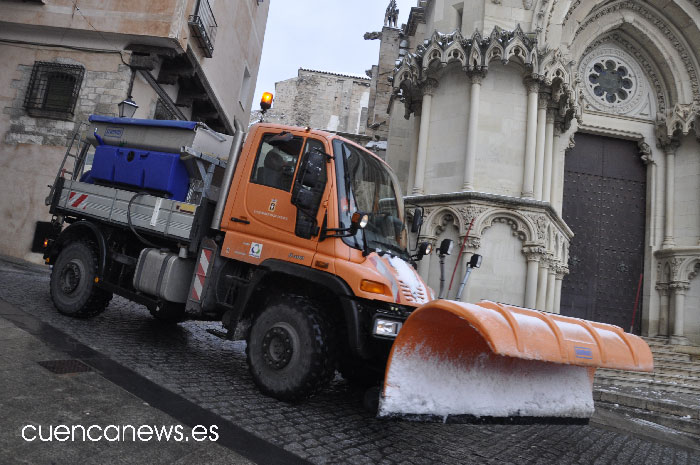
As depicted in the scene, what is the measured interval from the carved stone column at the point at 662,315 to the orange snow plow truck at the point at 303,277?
30.7 feet

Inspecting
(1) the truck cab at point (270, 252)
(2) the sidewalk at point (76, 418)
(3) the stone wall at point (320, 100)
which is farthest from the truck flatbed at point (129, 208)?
(3) the stone wall at point (320, 100)

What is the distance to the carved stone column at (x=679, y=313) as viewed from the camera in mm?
10734

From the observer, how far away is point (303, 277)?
12.9ft

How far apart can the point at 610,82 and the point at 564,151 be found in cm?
279

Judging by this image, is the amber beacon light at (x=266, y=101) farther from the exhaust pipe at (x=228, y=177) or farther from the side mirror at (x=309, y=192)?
the side mirror at (x=309, y=192)

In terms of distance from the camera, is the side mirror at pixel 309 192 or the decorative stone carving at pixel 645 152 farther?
the decorative stone carving at pixel 645 152

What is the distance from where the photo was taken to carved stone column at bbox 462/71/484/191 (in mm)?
9461

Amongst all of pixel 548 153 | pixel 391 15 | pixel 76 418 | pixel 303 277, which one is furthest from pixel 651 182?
pixel 391 15

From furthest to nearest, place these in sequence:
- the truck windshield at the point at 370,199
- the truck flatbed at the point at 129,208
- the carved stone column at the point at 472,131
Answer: the carved stone column at the point at 472,131
the truck flatbed at the point at 129,208
the truck windshield at the point at 370,199

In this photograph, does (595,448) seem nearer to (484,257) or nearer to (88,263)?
(484,257)

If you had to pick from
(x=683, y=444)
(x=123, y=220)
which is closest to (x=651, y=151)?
(x=683, y=444)

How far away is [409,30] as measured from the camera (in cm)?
1819

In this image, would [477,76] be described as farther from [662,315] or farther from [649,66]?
[662,315]

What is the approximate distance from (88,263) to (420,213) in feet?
13.9
